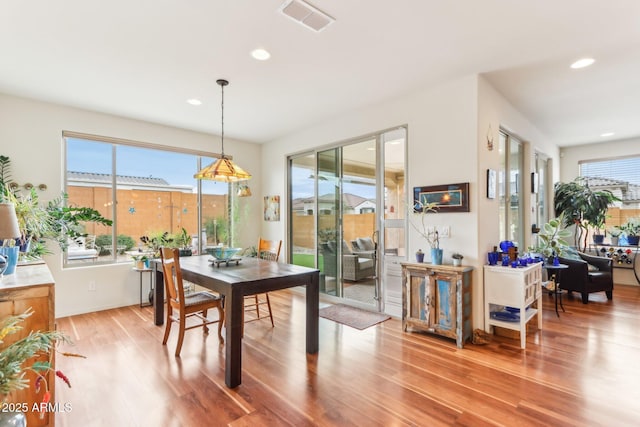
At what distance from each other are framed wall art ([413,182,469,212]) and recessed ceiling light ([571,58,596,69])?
5.01 ft

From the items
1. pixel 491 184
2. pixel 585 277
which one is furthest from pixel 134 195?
pixel 585 277

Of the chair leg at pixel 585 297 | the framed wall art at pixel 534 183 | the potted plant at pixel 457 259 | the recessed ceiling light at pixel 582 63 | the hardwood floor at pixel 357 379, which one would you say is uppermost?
the recessed ceiling light at pixel 582 63

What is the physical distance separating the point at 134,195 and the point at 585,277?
6843 millimetres

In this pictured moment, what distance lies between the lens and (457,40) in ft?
8.84

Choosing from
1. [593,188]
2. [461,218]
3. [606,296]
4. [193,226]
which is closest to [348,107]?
[461,218]

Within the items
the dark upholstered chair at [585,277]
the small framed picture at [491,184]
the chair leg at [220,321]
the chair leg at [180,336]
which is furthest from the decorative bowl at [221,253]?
the dark upholstered chair at [585,277]

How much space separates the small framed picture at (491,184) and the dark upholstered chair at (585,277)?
2287 mm

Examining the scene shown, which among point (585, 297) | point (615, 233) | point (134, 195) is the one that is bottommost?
point (585, 297)

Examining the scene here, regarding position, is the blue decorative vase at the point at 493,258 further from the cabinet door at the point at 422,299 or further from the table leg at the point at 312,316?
the table leg at the point at 312,316

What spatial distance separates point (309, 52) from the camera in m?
2.90

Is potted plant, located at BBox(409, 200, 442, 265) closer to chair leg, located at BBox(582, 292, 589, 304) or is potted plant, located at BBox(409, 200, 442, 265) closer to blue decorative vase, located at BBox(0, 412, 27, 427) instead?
chair leg, located at BBox(582, 292, 589, 304)

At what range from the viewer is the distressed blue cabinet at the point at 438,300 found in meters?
3.19

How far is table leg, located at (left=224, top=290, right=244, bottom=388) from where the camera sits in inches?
96.7

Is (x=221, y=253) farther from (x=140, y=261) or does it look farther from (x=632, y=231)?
(x=632, y=231)
